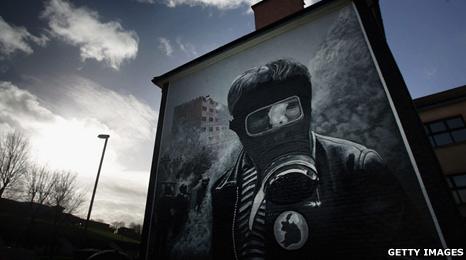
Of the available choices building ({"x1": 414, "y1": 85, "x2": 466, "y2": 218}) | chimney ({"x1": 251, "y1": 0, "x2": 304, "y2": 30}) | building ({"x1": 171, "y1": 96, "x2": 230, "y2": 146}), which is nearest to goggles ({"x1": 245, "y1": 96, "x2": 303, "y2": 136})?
building ({"x1": 171, "y1": 96, "x2": 230, "y2": 146})

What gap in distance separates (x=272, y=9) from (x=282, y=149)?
22.6 ft

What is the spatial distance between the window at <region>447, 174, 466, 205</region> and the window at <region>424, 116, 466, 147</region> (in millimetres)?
1707

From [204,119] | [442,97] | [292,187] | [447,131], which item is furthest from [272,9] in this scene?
[447,131]

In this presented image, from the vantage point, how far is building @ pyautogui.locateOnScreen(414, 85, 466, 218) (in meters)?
11.1

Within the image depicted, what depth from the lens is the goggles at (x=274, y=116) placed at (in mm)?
6633

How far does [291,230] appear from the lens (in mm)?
5492

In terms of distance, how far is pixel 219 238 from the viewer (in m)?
6.46

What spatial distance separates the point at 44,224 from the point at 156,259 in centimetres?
2321

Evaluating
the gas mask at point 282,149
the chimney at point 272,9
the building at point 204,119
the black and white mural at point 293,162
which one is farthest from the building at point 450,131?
the building at point 204,119

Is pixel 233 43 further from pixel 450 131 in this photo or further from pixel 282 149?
pixel 450 131

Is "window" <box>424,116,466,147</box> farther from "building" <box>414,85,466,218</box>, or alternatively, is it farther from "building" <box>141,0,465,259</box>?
"building" <box>141,0,465,259</box>

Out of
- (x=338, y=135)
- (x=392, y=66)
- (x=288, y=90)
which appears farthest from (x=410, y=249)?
(x=288, y=90)

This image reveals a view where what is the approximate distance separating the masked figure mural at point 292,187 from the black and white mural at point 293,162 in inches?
0.9

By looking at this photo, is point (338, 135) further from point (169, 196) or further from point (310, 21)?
point (169, 196)
